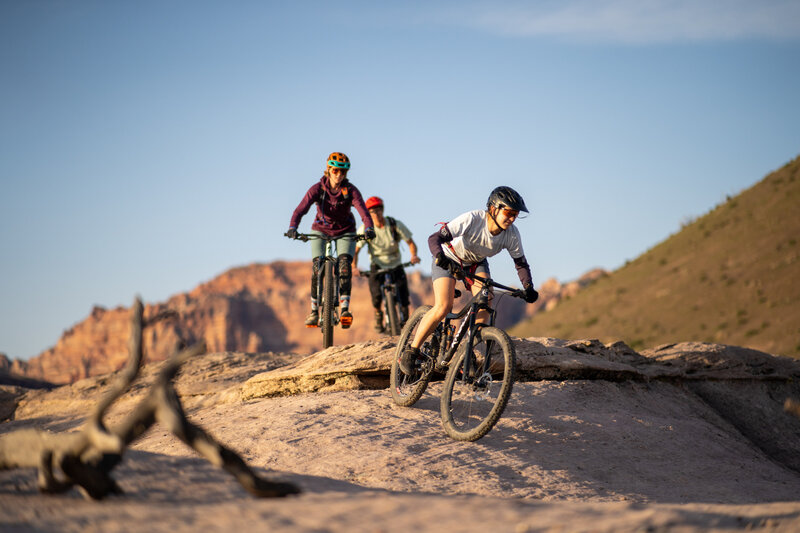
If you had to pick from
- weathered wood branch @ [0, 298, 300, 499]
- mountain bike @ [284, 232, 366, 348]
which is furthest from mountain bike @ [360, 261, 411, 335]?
weathered wood branch @ [0, 298, 300, 499]

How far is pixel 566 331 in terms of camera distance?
3538 cm

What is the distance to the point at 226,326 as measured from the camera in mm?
80875

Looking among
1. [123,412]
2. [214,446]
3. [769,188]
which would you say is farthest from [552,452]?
[769,188]

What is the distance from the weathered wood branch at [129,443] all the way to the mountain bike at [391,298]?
8.34 m

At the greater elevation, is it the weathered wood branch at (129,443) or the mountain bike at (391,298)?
the mountain bike at (391,298)

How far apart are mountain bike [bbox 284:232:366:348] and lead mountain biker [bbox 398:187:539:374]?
10.8 feet

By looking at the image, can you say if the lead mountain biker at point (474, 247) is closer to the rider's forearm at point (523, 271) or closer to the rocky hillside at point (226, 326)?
the rider's forearm at point (523, 271)

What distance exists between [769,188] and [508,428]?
3463 centimetres

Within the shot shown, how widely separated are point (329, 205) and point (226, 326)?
73.4 meters

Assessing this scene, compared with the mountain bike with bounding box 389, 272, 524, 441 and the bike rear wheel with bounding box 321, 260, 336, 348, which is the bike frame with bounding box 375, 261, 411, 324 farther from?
the mountain bike with bounding box 389, 272, 524, 441

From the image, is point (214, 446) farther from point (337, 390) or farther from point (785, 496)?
point (785, 496)

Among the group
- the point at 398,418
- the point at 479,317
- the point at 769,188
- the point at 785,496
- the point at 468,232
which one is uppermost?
the point at 769,188

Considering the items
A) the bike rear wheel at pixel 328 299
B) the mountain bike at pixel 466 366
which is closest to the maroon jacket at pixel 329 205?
the bike rear wheel at pixel 328 299

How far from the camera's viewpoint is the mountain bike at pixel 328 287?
10312mm
